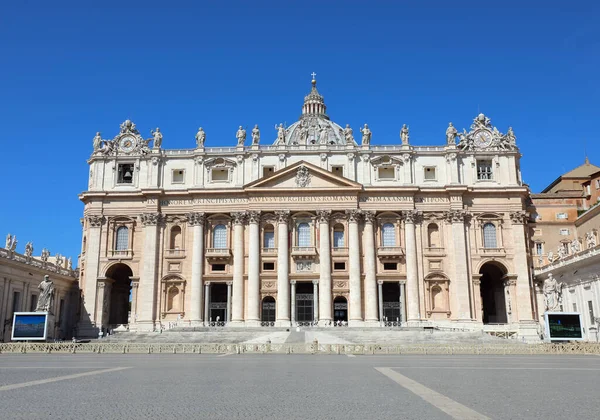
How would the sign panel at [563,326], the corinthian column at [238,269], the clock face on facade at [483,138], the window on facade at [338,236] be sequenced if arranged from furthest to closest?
the clock face on facade at [483,138], the window on facade at [338,236], the corinthian column at [238,269], the sign panel at [563,326]

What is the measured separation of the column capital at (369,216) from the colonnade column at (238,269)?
42.4ft

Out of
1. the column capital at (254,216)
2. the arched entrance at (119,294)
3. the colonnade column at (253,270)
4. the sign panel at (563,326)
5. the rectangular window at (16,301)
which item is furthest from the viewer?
the arched entrance at (119,294)

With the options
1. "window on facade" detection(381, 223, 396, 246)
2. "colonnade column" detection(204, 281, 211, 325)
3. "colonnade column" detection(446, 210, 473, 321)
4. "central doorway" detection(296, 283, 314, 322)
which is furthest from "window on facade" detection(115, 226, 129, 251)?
"colonnade column" detection(446, 210, 473, 321)

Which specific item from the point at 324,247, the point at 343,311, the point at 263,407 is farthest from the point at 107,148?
the point at 263,407

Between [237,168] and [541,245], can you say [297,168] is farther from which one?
[541,245]

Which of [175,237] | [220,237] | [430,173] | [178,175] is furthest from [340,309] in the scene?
[178,175]

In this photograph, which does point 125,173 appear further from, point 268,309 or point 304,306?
point 304,306

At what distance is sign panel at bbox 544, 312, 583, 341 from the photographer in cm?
4091

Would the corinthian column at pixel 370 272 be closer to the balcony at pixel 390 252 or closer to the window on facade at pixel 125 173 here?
the balcony at pixel 390 252

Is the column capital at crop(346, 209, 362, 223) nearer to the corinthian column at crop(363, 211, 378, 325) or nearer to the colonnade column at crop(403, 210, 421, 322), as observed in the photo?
the corinthian column at crop(363, 211, 378, 325)

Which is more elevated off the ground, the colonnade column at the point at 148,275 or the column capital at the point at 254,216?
the column capital at the point at 254,216

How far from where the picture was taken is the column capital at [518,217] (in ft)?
204

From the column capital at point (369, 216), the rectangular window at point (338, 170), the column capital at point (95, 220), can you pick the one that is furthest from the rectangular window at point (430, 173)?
the column capital at point (95, 220)

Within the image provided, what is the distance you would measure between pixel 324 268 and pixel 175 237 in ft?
55.7
